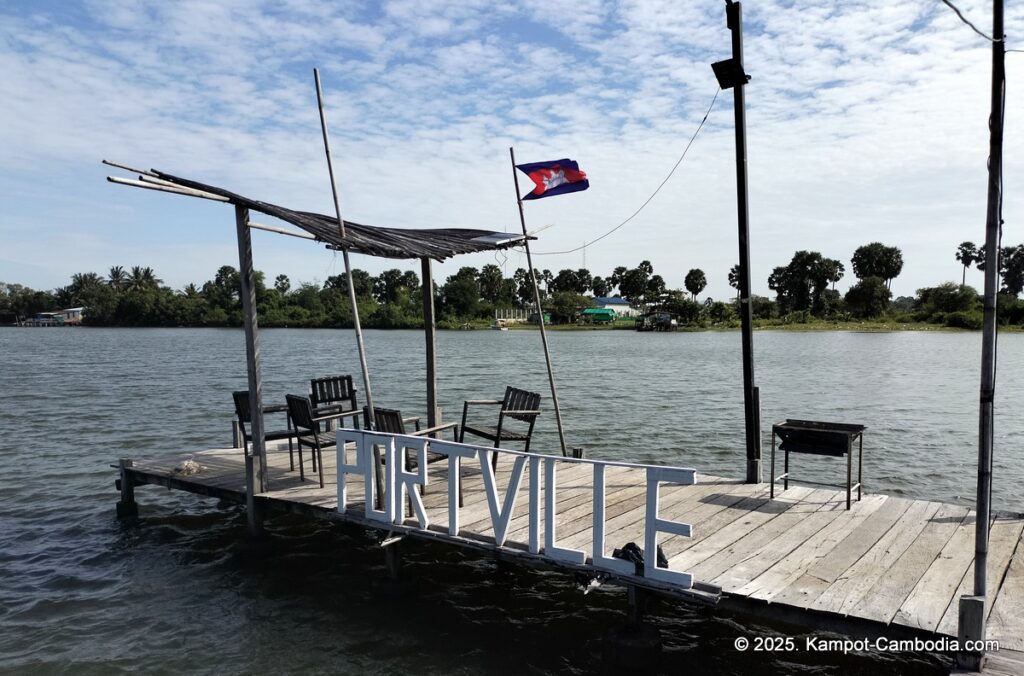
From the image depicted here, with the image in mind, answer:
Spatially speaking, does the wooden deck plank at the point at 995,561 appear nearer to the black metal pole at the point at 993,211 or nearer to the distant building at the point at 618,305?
the black metal pole at the point at 993,211

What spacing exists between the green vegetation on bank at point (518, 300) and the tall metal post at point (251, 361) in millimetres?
96510

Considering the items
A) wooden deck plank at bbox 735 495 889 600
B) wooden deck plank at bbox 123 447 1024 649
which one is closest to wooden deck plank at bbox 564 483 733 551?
wooden deck plank at bbox 123 447 1024 649

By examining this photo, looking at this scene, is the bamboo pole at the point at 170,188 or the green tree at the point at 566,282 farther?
the green tree at the point at 566,282

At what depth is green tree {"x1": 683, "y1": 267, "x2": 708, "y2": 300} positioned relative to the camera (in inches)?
6196

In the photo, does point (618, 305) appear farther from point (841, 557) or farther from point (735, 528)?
point (841, 557)

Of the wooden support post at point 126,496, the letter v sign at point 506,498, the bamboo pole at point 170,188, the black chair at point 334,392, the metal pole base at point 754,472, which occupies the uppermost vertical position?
the bamboo pole at point 170,188

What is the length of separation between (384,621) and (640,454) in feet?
33.0

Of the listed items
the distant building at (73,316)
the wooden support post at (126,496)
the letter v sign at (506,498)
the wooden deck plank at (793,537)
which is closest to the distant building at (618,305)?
the distant building at (73,316)

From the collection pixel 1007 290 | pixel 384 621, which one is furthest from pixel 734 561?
pixel 1007 290

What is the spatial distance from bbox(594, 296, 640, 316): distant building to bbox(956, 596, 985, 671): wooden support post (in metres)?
149

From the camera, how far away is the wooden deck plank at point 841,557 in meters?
4.88

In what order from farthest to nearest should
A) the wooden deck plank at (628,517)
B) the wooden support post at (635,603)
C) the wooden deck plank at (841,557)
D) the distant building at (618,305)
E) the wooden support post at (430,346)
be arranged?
1. the distant building at (618,305)
2. the wooden support post at (430,346)
3. the wooden deck plank at (628,517)
4. the wooden support post at (635,603)
5. the wooden deck plank at (841,557)

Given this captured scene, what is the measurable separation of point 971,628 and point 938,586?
99 cm

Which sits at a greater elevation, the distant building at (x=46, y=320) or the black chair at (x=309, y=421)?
the distant building at (x=46, y=320)
